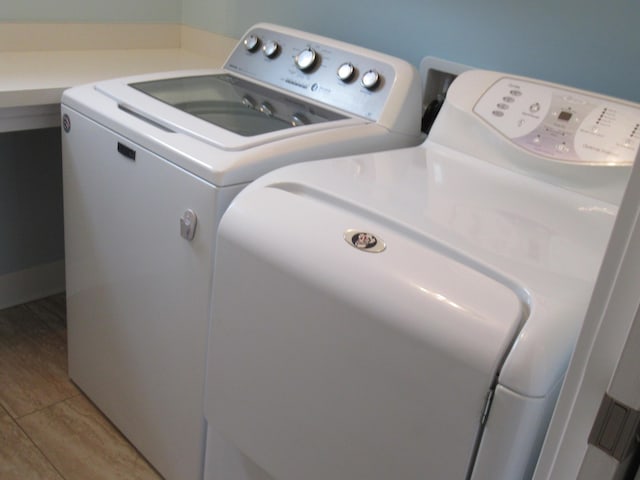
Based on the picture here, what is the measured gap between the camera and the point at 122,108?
1.50 meters

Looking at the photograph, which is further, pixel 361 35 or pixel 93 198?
pixel 361 35

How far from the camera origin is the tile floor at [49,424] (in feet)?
5.33

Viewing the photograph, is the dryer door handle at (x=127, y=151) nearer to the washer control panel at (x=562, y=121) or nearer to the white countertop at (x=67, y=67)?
the white countertop at (x=67, y=67)

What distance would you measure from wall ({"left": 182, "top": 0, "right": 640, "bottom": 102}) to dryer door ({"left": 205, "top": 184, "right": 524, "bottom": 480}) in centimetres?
70

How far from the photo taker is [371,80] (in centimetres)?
155

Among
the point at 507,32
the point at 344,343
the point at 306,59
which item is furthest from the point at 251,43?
the point at 344,343

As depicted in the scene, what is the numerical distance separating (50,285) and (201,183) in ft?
4.34

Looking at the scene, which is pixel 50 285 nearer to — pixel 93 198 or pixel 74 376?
pixel 74 376

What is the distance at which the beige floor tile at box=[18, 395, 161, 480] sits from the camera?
1.63 m

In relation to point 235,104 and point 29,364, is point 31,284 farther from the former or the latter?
point 235,104

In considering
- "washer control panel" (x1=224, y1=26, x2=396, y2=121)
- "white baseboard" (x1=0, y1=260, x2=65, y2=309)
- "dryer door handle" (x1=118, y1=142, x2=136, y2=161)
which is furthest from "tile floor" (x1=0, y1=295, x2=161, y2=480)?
"washer control panel" (x1=224, y1=26, x2=396, y2=121)

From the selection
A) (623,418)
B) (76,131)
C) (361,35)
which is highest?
(361,35)

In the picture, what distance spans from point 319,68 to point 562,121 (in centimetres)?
63

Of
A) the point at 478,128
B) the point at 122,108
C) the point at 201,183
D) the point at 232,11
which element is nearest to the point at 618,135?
the point at 478,128
